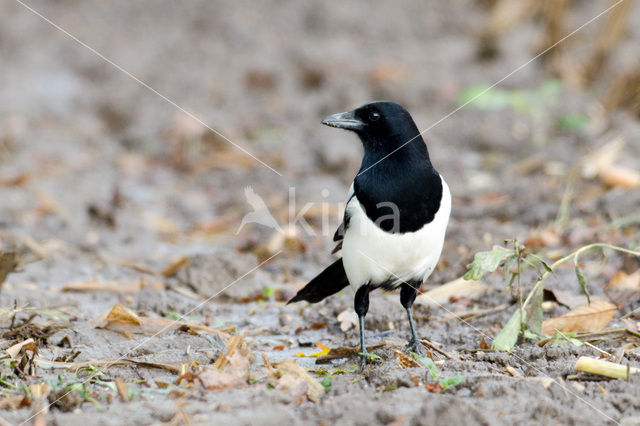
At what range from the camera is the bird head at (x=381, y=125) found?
3.62 meters

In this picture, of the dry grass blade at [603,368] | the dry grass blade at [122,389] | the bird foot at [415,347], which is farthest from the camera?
the bird foot at [415,347]

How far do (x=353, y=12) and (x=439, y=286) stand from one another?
267 inches

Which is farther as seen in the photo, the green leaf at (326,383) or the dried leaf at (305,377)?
the green leaf at (326,383)

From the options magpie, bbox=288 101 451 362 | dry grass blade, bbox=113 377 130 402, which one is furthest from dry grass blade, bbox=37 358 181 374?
magpie, bbox=288 101 451 362

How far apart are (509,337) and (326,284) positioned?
3.12 feet

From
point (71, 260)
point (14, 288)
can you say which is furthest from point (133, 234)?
point (14, 288)

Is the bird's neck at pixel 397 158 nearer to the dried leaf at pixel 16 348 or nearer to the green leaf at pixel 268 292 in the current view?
the green leaf at pixel 268 292

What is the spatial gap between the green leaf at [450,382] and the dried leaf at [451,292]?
4.53ft

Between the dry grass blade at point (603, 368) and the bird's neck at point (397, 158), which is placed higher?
the bird's neck at point (397, 158)

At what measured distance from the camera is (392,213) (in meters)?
3.42

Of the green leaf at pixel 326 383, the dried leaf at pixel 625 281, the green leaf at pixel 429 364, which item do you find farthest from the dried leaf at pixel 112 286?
the dried leaf at pixel 625 281

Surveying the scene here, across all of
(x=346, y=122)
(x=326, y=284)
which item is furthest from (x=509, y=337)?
(x=346, y=122)

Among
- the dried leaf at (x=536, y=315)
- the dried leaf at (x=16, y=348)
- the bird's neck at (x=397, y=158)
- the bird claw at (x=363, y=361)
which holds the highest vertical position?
the bird's neck at (x=397, y=158)

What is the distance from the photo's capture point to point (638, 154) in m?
6.19
